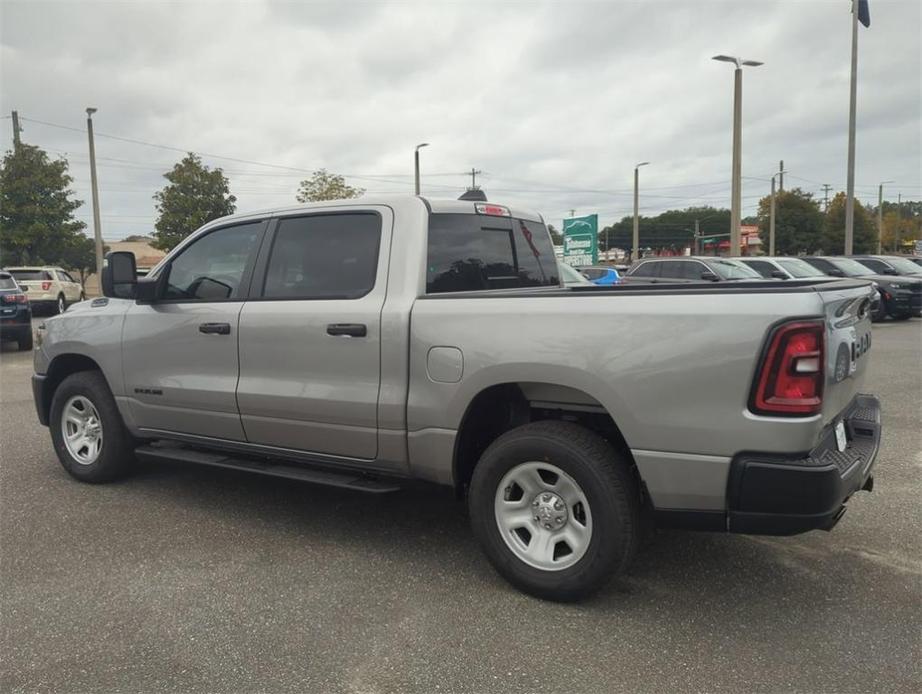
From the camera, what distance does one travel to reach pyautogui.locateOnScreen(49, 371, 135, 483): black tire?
4980 mm

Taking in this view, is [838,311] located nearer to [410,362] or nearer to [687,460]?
[687,460]

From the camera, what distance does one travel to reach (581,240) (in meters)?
24.5

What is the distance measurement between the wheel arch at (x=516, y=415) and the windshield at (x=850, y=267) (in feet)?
61.6

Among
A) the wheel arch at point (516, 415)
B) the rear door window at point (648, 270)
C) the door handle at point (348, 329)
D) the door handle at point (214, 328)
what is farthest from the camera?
the rear door window at point (648, 270)

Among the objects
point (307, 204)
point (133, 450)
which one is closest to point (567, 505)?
point (307, 204)

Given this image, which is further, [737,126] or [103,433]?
[737,126]

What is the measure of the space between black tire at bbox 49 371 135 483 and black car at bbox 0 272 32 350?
9.92 metres

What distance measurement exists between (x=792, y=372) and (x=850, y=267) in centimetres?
2029

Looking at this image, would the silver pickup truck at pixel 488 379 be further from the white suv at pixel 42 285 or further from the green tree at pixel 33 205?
the green tree at pixel 33 205

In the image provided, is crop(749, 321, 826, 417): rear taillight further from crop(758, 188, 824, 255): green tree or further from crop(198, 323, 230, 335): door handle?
crop(758, 188, 824, 255): green tree

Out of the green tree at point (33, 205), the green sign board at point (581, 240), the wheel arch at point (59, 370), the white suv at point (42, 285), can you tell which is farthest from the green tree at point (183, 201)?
the wheel arch at point (59, 370)

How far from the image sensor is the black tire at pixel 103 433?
16.3ft

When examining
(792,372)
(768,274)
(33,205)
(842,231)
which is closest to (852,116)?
(768,274)

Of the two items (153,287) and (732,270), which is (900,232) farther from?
(153,287)
